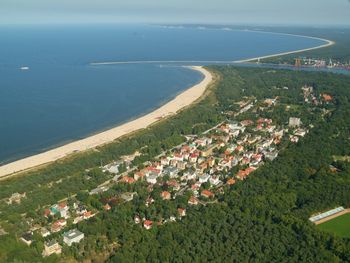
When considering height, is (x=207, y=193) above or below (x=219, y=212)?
below

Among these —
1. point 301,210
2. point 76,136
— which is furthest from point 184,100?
point 301,210

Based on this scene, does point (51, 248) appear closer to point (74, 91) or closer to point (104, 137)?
point (104, 137)

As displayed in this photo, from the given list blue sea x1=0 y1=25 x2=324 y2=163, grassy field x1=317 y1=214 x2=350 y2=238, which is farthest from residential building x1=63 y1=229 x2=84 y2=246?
blue sea x1=0 y1=25 x2=324 y2=163

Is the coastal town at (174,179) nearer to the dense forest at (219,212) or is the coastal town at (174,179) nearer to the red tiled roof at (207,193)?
the red tiled roof at (207,193)

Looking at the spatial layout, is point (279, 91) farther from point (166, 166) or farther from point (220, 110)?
point (166, 166)

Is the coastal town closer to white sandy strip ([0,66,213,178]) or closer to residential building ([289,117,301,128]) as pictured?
residential building ([289,117,301,128])

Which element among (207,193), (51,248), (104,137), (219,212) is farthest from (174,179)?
(104,137)
